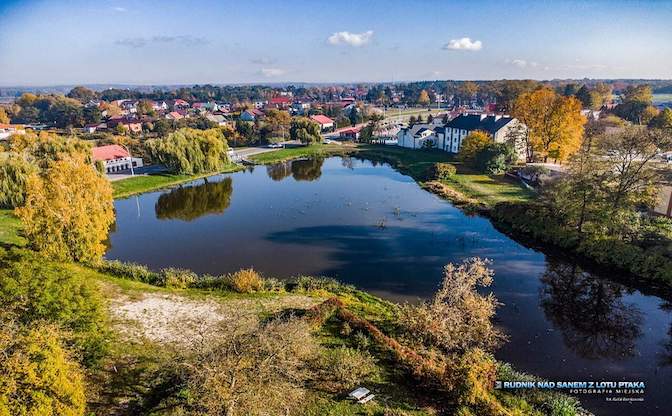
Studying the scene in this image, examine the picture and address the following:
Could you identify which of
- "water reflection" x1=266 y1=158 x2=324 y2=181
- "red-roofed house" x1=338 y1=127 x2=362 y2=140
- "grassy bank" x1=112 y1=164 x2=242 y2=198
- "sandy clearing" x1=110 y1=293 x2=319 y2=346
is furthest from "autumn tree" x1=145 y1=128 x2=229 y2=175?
"red-roofed house" x1=338 y1=127 x2=362 y2=140

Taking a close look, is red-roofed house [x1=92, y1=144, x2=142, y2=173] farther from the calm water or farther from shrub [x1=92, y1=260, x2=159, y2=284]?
shrub [x1=92, y1=260, x2=159, y2=284]

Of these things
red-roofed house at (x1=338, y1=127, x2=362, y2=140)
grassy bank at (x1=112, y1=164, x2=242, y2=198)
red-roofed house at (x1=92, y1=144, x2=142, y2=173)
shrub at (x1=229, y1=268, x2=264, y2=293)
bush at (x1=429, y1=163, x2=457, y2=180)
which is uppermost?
red-roofed house at (x1=338, y1=127, x2=362, y2=140)

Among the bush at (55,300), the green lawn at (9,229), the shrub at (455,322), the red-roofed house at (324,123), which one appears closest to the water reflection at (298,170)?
the green lawn at (9,229)

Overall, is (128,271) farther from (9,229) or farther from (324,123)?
(324,123)

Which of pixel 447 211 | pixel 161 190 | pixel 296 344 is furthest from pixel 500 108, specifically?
pixel 296 344

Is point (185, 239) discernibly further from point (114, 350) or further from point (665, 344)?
point (665, 344)

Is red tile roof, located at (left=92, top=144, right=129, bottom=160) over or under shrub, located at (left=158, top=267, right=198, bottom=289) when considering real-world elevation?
over

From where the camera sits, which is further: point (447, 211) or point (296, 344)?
point (447, 211)
